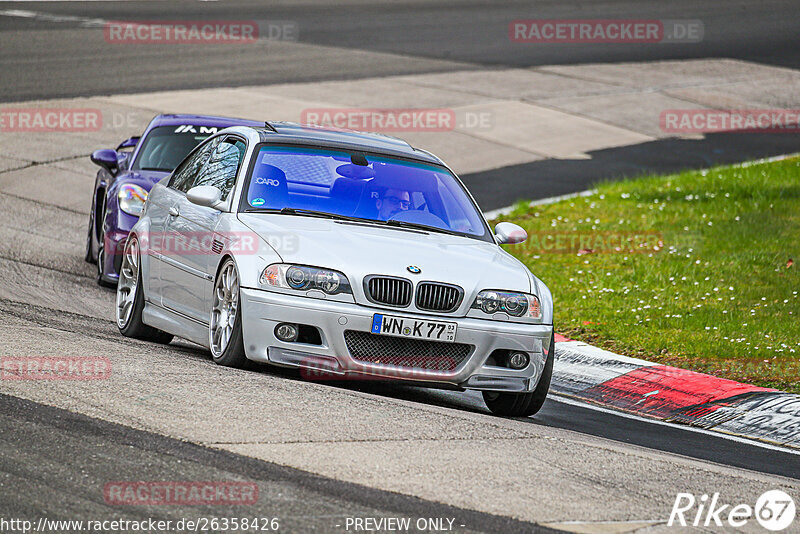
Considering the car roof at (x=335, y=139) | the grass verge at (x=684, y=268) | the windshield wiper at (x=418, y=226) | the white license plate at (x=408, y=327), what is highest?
the car roof at (x=335, y=139)

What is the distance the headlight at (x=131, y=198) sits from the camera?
38.5 ft

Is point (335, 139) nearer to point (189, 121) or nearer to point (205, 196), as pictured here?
point (205, 196)

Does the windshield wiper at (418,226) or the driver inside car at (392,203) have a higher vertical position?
the driver inside car at (392,203)

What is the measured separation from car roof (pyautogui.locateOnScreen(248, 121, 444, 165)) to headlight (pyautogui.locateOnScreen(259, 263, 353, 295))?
4.87ft

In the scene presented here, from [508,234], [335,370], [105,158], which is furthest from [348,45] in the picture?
[335,370]

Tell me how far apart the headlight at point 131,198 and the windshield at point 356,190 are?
3.34 meters

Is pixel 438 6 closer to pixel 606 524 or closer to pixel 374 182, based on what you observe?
pixel 374 182

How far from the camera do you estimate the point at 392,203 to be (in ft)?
28.2

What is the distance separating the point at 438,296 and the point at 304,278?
79cm

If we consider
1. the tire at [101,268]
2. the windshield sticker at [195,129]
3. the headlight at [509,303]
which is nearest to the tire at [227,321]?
the headlight at [509,303]

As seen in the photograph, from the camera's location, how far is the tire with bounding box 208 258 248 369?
775 cm

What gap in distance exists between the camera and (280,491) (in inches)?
214

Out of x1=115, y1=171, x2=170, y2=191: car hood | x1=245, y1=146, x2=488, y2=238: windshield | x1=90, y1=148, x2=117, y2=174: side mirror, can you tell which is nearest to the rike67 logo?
x1=245, y1=146, x2=488, y2=238: windshield

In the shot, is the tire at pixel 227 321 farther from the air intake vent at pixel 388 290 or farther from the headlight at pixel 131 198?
the headlight at pixel 131 198
